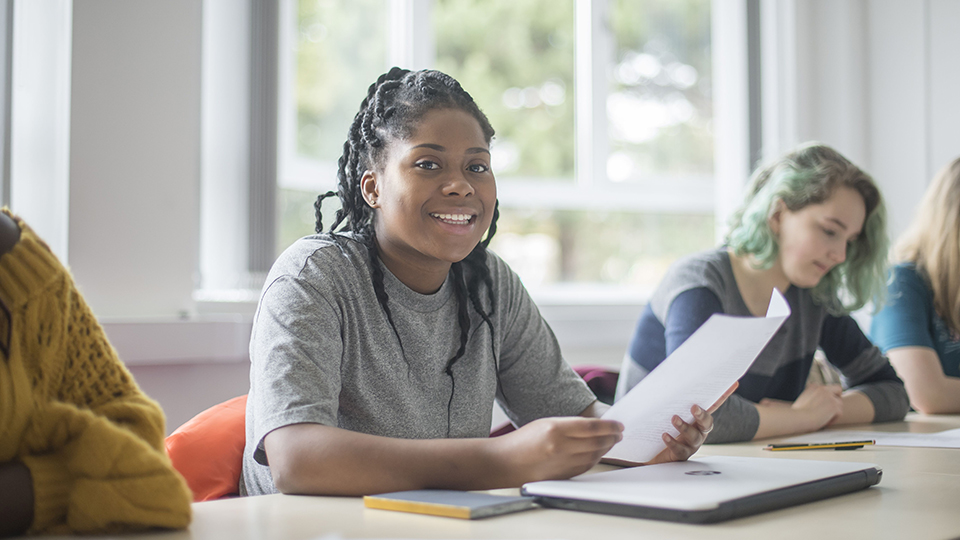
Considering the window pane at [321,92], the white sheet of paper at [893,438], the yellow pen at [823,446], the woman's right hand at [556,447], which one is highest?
the window pane at [321,92]

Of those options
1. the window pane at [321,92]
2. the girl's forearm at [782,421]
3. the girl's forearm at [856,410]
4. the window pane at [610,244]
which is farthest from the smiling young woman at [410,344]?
the window pane at [610,244]

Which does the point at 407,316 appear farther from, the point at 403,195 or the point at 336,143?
the point at 336,143

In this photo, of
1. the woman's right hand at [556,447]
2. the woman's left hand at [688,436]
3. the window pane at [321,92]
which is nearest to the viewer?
the woman's right hand at [556,447]

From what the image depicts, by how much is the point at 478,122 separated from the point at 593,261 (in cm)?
245

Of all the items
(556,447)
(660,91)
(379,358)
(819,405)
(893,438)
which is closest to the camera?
(556,447)

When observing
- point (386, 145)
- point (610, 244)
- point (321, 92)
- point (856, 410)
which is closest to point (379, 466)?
point (386, 145)

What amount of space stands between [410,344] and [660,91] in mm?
2639

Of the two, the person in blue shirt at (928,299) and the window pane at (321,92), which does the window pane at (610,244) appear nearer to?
the window pane at (321,92)

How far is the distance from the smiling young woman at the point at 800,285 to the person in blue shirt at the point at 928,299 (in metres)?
0.13

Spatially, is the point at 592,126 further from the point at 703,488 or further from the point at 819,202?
the point at 703,488

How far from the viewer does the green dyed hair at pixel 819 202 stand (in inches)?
73.3

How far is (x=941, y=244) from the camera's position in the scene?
2201mm

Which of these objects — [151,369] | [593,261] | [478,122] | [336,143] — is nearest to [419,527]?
[478,122]

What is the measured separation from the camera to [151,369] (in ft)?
6.32
